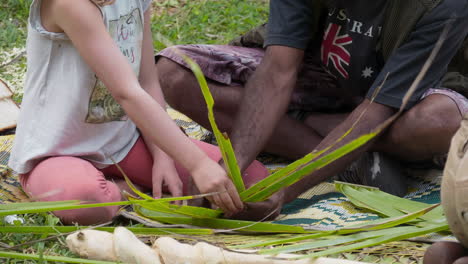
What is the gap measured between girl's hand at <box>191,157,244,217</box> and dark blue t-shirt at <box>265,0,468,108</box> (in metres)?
0.61

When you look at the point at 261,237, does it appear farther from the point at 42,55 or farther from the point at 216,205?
the point at 42,55

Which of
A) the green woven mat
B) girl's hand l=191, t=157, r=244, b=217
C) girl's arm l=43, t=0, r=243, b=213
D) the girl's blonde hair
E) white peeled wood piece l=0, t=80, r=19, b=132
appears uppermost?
the girl's blonde hair

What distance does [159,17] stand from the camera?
15.6ft

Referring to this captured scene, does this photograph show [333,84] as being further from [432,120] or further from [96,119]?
[96,119]

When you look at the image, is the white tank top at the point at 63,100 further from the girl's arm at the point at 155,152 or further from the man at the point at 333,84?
the man at the point at 333,84

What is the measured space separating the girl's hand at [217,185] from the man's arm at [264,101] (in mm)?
374

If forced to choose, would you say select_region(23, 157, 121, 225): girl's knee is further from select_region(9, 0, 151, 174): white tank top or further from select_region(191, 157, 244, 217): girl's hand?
select_region(191, 157, 244, 217): girl's hand

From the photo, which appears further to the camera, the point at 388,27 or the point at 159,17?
the point at 159,17

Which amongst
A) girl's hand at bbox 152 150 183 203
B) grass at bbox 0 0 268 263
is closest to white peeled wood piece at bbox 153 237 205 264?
girl's hand at bbox 152 150 183 203

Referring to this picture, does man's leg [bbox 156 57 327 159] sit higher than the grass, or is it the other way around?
man's leg [bbox 156 57 327 159]

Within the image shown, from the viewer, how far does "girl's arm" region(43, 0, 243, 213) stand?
1946 mm

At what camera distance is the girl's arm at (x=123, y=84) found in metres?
1.95

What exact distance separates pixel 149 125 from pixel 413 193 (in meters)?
1.02

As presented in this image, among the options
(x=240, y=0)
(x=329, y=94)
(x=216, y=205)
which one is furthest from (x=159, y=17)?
(x=216, y=205)
